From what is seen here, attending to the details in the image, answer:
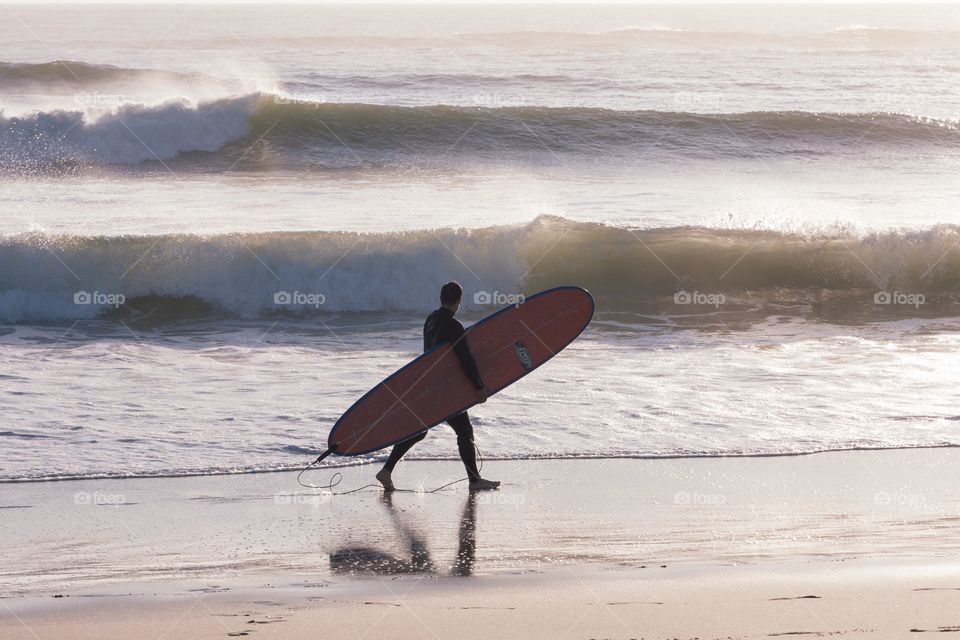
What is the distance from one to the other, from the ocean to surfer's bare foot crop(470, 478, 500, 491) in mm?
689

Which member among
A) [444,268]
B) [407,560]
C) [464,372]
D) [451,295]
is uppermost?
[444,268]

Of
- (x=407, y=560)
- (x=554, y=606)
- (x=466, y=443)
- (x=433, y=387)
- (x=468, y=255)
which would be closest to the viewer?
(x=554, y=606)

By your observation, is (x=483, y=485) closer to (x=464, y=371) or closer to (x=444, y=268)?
(x=464, y=371)

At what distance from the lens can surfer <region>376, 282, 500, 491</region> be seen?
19.5 ft

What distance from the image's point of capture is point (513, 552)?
15.7ft

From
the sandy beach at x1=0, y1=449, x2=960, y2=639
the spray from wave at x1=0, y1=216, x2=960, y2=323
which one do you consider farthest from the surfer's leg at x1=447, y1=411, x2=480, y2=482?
the spray from wave at x1=0, y1=216, x2=960, y2=323

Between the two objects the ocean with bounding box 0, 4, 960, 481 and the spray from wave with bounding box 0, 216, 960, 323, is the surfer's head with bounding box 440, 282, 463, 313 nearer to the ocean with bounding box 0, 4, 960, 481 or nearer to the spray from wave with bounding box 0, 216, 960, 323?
the ocean with bounding box 0, 4, 960, 481

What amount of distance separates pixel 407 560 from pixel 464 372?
5.13 feet

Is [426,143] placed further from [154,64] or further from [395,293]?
[154,64]

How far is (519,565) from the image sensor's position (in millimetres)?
4562

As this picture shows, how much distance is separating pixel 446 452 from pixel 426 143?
15415 mm

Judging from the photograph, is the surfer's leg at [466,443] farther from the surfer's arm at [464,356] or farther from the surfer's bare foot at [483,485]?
the surfer's arm at [464,356]

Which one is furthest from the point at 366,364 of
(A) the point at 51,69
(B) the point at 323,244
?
(A) the point at 51,69

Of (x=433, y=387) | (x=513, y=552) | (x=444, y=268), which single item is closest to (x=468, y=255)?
(x=444, y=268)
